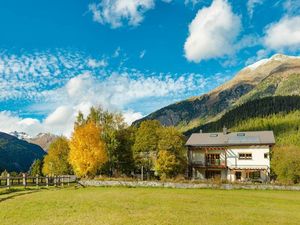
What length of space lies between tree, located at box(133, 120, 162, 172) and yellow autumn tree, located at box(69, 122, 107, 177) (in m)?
6.75

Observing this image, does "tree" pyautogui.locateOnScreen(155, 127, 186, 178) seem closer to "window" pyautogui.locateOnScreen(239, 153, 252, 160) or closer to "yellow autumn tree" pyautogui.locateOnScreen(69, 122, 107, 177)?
"yellow autumn tree" pyautogui.locateOnScreen(69, 122, 107, 177)

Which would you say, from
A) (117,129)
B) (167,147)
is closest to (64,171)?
(117,129)

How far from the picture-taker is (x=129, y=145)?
214 feet

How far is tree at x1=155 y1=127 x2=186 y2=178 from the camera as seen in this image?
56219 mm

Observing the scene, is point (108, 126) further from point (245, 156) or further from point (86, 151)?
point (245, 156)

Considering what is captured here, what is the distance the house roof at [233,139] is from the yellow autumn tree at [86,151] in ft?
70.8

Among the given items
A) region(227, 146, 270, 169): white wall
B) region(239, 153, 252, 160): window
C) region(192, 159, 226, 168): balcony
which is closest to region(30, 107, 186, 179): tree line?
region(192, 159, 226, 168): balcony

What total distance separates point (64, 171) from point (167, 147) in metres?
37.4

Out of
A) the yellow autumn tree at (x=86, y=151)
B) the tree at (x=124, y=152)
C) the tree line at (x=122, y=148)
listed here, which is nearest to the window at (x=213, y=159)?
the tree line at (x=122, y=148)

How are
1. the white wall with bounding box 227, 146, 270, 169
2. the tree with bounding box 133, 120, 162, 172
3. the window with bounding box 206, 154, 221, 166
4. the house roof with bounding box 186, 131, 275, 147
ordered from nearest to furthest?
1. the tree with bounding box 133, 120, 162, 172
2. the white wall with bounding box 227, 146, 270, 169
3. the house roof with bounding box 186, 131, 275, 147
4. the window with bounding box 206, 154, 221, 166

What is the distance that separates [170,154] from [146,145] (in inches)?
222

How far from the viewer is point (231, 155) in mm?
69188

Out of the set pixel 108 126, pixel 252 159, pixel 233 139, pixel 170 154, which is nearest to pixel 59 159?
pixel 108 126

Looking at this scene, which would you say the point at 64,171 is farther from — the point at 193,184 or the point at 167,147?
the point at 193,184
